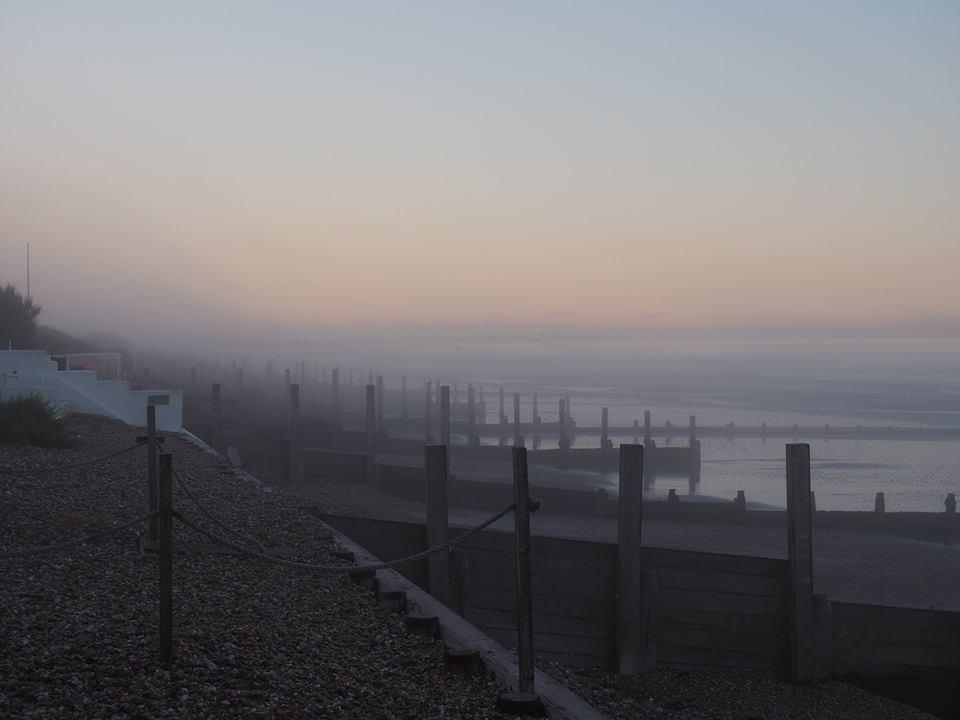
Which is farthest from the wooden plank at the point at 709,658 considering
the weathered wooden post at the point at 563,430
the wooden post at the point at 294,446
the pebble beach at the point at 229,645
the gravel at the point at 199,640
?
the weathered wooden post at the point at 563,430

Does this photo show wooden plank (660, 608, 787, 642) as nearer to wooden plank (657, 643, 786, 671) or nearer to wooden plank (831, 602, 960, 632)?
wooden plank (657, 643, 786, 671)

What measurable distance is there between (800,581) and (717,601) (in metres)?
0.95

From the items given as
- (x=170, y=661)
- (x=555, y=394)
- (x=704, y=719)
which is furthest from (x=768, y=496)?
(x=555, y=394)

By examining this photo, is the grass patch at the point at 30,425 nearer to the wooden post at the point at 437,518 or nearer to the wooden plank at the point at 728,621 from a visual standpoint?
the wooden post at the point at 437,518

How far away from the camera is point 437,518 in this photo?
11.0 metres

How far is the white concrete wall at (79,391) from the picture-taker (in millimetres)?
18812

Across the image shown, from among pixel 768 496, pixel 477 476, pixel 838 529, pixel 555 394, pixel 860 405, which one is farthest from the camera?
pixel 555 394

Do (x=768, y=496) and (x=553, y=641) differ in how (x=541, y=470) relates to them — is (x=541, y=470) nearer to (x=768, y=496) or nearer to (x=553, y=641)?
(x=768, y=496)

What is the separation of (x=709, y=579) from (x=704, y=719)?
2.64 m

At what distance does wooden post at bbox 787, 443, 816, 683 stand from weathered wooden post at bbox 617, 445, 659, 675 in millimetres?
1555

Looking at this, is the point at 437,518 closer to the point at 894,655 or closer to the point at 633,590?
the point at 633,590

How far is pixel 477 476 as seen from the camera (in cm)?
3334

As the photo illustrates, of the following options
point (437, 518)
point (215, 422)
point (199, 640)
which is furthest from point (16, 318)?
point (199, 640)

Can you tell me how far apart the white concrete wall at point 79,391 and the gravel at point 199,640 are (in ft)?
29.5
